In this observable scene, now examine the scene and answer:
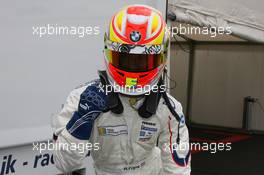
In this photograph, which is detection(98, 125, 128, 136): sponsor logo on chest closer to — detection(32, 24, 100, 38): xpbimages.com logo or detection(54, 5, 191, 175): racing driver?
detection(54, 5, 191, 175): racing driver

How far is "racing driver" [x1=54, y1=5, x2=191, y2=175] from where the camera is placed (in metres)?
1.61

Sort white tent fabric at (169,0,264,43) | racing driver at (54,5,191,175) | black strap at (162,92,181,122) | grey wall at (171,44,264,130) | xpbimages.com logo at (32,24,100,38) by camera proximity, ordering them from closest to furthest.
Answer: racing driver at (54,5,191,175) → black strap at (162,92,181,122) → xpbimages.com logo at (32,24,100,38) → white tent fabric at (169,0,264,43) → grey wall at (171,44,264,130)

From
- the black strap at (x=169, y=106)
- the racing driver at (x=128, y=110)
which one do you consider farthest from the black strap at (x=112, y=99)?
the black strap at (x=169, y=106)

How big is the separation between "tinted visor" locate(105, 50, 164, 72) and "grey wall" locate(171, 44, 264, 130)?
7572mm

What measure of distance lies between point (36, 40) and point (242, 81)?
7.59 metres

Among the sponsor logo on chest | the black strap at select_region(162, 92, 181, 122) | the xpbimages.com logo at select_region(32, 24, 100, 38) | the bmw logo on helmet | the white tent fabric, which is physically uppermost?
the white tent fabric

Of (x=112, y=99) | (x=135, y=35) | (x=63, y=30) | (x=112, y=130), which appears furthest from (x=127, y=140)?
(x=63, y=30)

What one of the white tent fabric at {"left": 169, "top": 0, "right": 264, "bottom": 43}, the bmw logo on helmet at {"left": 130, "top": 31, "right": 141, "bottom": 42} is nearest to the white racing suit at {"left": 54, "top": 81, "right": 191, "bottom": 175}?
the bmw logo on helmet at {"left": 130, "top": 31, "right": 141, "bottom": 42}

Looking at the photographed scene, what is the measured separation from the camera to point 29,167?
233 cm

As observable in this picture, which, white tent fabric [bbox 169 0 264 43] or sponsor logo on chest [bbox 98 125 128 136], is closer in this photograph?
sponsor logo on chest [bbox 98 125 128 136]

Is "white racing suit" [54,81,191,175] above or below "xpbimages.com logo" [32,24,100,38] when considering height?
below

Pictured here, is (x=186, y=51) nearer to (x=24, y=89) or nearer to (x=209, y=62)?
(x=209, y=62)

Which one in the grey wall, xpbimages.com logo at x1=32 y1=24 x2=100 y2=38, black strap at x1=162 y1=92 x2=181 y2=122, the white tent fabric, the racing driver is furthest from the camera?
the grey wall

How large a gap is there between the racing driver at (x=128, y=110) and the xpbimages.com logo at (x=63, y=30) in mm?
679
